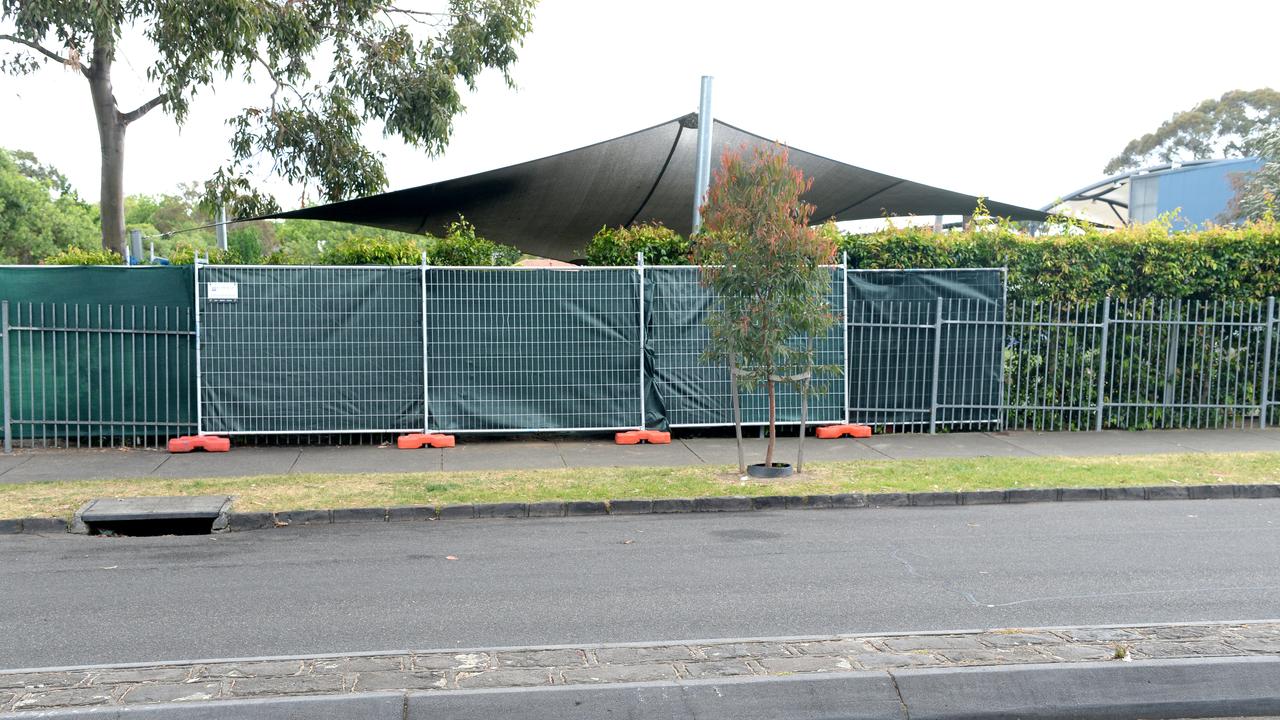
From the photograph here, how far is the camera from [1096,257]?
45.1 ft

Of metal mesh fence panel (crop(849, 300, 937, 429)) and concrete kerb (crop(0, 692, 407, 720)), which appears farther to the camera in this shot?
metal mesh fence panel (crop(849, 300, 937, 429))

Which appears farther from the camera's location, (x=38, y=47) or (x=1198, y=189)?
(x=1198, y=189)

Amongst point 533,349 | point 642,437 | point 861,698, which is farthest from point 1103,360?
point 861,698

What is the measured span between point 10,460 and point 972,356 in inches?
450

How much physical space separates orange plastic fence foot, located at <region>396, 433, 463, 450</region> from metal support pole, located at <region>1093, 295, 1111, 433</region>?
8.32 meters

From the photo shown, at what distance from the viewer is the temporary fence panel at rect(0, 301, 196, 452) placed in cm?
1204

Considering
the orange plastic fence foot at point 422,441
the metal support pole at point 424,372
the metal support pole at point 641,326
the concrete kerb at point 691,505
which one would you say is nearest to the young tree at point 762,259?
the concrete kerb at point 691,505

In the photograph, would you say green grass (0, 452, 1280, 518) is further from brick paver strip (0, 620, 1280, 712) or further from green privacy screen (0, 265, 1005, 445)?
brick paver strip (0, 620, 1280, 712)

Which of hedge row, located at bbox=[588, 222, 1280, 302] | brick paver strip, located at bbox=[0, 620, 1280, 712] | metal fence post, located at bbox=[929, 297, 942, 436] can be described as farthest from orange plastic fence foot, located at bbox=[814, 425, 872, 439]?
brick paver strip, located at bbox=[0, 620, 1280, 712]

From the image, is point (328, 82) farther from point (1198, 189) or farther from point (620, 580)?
point (1198, 189)

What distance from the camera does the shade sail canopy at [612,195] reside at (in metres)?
15.4

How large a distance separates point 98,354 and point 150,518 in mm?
4283

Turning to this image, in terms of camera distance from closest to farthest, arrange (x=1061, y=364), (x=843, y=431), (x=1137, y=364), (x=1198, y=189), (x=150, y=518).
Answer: (x=150, y=518), (x=843, y=431), (x=1061, y=364), (x=1137, y=364), (x=1198, y=189)

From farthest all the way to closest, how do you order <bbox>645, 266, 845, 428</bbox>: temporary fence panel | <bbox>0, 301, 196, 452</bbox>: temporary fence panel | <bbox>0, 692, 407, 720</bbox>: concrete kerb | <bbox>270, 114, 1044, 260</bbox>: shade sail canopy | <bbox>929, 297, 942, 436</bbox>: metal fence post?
<bbox>270, 114, 1044, 260</bbox>: shade sail canopy → <bbox>929, 297, 942, 436</bbox>: metal fence post → <bbox>645, 266, 845, 428</bbox>: temporary fence panel → <bbox>0, 301, 196, 452</bbox>: temporary fence panel → <bbox>0, 692, 407, 720</bbox>: concrete kerb
